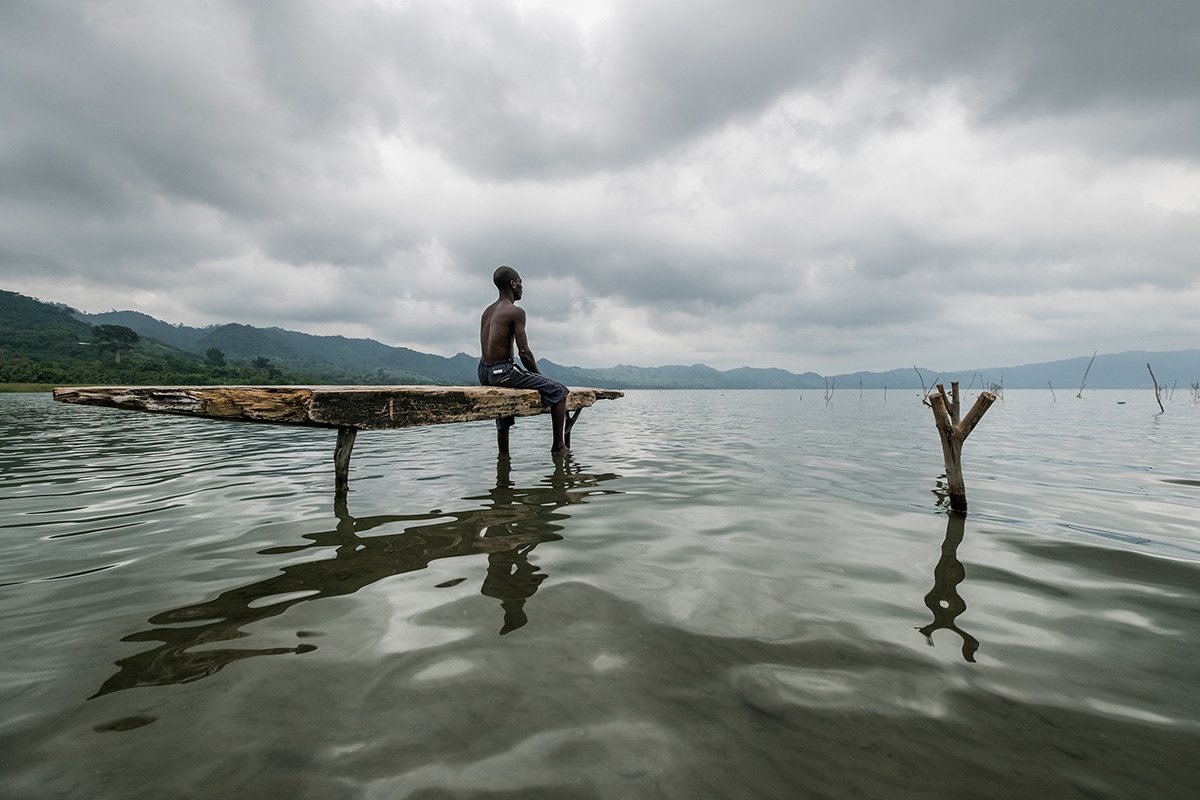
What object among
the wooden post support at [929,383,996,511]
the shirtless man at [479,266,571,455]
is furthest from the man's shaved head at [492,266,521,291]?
the wooden post support at [929,383,996,511]

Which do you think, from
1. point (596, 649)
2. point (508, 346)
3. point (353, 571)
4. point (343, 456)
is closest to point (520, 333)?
point (508, 346)

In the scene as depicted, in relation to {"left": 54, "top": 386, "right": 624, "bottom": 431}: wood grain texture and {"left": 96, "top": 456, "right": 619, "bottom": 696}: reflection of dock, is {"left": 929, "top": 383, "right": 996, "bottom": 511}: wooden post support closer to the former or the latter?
{"left": 96, "top": 456, "right": 619, "bottom": 696}: reflection of dock

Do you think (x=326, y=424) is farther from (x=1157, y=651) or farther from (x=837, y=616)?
(x=1157, y=651)

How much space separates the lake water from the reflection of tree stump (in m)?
0.02

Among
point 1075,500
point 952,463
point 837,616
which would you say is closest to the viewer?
point 837,616

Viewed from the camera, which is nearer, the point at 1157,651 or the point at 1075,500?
the point at 1157,651

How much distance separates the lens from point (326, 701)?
188cm

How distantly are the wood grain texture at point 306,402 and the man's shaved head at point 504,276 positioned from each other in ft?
7.18

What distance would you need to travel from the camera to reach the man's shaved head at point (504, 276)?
740 centimetres

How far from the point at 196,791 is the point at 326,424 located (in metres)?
3.66

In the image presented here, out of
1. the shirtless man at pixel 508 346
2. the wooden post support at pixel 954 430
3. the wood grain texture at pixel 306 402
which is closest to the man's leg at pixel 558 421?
the shirtless man at pixel 508 346

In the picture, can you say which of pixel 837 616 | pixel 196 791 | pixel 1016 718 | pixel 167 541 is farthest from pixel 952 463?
pixel 167 541

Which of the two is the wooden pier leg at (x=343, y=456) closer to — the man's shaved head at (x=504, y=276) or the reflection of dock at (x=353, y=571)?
the reflection of dock at (x=353, y=571)

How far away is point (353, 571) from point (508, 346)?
460cm
